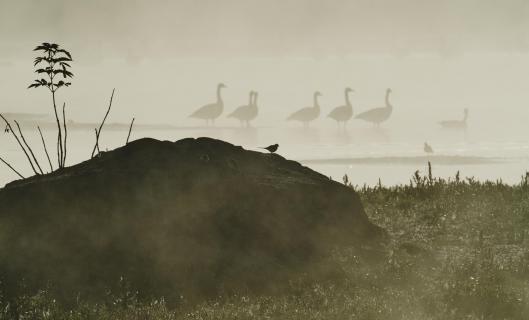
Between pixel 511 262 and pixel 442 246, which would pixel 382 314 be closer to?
pixel 511 262

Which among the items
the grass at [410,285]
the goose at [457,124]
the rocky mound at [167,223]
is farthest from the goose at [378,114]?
the rocky mound at [167,223]

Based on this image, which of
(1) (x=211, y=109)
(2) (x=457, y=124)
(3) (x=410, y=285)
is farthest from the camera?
(2) (x=457, y=124)

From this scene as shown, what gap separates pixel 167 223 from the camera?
1292cm

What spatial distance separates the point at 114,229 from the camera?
1271 cm

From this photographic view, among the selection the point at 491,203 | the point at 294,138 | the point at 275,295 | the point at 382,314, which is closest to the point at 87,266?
the point at 275,295

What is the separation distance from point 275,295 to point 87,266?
263 centimetres

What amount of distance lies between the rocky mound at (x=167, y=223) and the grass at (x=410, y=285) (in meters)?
0.52

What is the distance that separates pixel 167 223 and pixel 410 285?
11.8ft

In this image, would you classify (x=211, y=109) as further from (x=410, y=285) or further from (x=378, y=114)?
(x=410, y=285)

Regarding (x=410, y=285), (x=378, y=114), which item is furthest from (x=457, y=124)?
(x=410, y=285)

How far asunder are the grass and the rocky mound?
52 cm

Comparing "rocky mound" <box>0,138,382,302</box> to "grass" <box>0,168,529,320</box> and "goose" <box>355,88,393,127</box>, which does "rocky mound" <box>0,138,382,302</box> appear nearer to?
"grass" <box>0,168,529,320</box>

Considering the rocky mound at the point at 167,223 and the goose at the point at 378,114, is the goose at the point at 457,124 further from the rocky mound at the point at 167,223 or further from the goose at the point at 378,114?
the rocky mound at the point at 167,223

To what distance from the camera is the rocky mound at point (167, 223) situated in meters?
12.3
